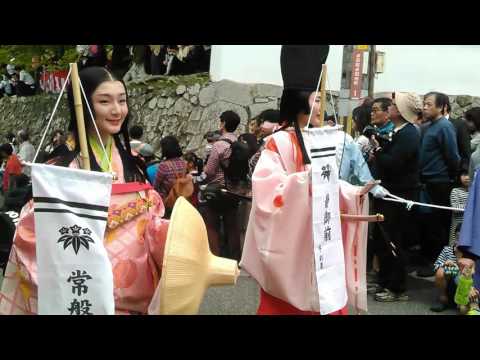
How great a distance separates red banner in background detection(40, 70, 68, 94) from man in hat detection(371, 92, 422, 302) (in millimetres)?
9433

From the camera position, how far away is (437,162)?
6.46 m

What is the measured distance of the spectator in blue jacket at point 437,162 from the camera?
635 cm

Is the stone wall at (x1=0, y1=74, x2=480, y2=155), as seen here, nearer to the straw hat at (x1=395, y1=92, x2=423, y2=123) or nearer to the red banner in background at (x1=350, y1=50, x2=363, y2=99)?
the red banner in background at (x1=350, y1=50, x2=363, y2=99)

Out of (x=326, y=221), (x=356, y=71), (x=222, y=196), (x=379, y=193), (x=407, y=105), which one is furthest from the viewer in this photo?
(x=356, y=71)

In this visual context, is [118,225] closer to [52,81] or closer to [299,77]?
[299,77]

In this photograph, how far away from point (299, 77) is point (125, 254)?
1.39 meters

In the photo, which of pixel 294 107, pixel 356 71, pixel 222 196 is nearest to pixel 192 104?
pixel 356 71

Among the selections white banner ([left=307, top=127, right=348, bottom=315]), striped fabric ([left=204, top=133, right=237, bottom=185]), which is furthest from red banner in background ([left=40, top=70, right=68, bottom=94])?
white banner ([left=307, top=127, right=348, bottom=315])

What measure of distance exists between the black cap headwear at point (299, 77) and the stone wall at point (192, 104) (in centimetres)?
535

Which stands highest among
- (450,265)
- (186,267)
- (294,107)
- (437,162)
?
(294,107)

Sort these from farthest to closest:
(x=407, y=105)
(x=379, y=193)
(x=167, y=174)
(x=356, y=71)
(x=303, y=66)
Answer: (x=356, y=71) → (x=167, y=174) → (x=407, y=105) → (x=379, y=193) → (x=303, y=66)

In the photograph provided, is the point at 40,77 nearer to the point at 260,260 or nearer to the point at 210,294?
the point at 210,294

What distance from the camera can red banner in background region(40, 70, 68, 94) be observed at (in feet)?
→ 48.0

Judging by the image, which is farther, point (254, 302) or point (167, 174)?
point (167, 174)
